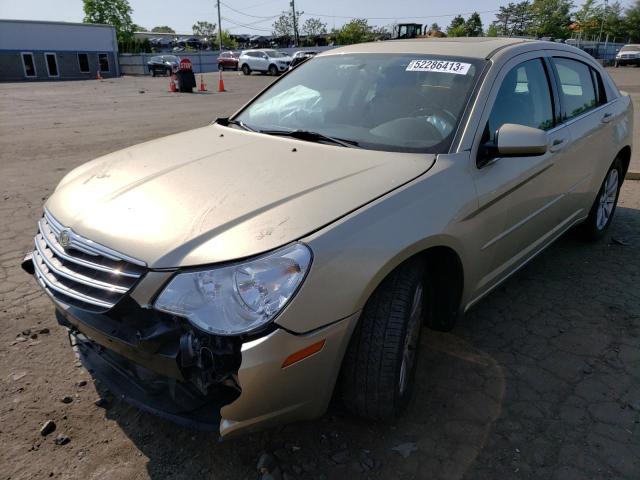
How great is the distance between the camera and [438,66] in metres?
2.96

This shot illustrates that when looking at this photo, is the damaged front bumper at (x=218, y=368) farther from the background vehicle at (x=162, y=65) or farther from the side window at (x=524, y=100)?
the background vehicle at (x=162, y=65)

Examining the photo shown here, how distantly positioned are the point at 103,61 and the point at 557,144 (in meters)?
51.9

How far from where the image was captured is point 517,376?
2766mm

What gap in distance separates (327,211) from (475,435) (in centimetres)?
128

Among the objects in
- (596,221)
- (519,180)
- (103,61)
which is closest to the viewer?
(519,180)

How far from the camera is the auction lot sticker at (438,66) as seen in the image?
9.47ft

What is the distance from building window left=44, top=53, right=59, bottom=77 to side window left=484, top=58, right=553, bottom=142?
49855 mm

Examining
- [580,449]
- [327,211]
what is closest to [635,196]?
[580,449]

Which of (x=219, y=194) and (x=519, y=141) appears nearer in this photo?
(x=219, y=194)

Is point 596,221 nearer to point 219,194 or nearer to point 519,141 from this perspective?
point 519,141

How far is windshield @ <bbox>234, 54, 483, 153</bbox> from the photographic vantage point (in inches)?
107

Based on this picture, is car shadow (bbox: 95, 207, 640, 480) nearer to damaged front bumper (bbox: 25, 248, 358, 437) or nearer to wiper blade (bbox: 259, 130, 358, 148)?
damaged front bumper (bbox: 25, 248, 358, 437)

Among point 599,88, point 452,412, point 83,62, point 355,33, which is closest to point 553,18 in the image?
point 355,33

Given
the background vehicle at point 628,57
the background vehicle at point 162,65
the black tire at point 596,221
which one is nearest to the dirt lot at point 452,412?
the black tire at point 596,221
